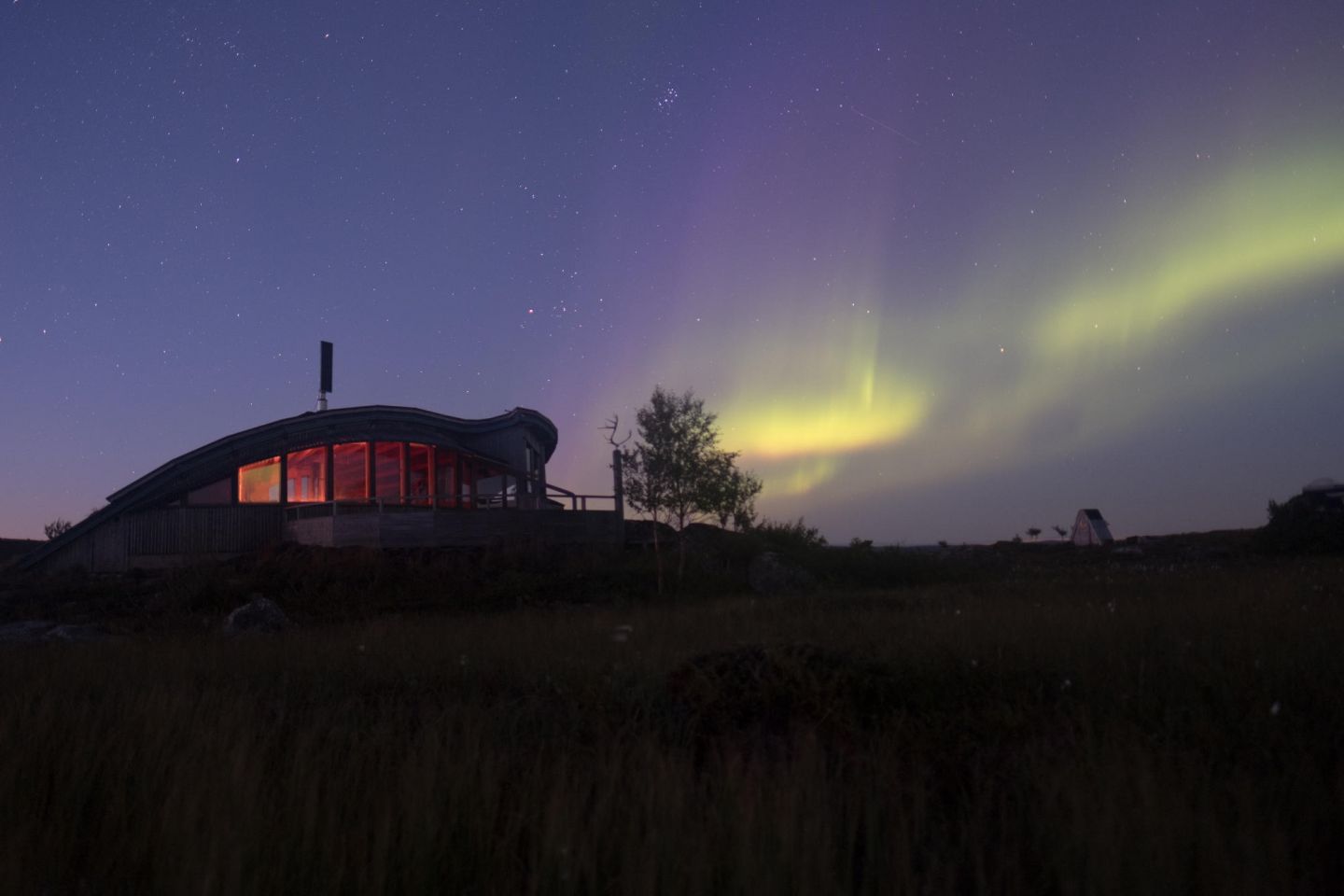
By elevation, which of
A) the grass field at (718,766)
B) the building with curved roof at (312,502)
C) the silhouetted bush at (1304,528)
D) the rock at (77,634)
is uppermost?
the building with curved roof at (312,502)

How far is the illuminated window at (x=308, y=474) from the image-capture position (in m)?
25.8

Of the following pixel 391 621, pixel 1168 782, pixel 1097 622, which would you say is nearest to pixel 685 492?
pixel 391 621

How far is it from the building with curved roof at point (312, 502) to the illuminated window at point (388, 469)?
4cm

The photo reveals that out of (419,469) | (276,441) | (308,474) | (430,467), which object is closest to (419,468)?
(419,469)

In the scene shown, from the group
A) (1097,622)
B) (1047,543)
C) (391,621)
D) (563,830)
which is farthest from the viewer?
(1047,543)

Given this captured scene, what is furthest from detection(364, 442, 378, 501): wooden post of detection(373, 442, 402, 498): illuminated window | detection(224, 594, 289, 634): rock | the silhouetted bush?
the silhouetted bush

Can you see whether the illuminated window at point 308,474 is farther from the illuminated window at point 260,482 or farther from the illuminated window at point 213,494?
the illuminated window at point 213,494

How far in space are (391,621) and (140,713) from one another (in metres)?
7.39

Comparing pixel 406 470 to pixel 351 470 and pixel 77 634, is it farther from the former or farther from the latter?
pixel 77 634

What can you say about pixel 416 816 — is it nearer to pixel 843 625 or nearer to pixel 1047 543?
pixel 843 625

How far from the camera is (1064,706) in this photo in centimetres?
514

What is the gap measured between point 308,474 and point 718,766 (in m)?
25.2

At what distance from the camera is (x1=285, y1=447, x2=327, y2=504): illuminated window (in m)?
25.8

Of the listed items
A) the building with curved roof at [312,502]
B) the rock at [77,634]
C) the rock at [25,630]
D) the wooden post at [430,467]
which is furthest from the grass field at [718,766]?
the wooden post at [430,467]
